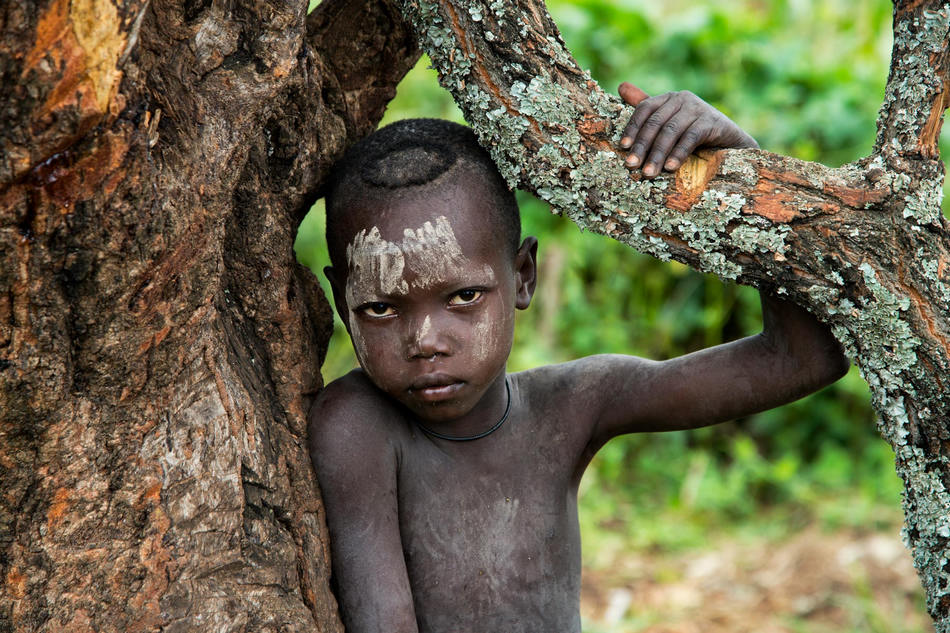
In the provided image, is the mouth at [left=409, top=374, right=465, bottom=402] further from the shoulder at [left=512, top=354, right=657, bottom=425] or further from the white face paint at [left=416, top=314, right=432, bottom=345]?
the shoulder at [left=512, top=354, right=657, bottom=425]

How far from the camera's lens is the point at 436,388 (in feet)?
6.73

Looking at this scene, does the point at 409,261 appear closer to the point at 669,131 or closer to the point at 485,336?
the point at 485,336

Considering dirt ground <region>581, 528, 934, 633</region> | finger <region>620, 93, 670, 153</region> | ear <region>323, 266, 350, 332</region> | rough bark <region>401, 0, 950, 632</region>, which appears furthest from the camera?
dirt ground <region>581, 528, 934, 633</region>

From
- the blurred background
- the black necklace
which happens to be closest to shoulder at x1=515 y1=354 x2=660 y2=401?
the black necklace

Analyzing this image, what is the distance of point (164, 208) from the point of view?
5.07 ft

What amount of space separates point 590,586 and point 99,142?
372cm

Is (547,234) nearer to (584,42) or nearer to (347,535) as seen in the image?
(584,42)

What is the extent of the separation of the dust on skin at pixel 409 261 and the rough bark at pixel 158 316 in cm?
17

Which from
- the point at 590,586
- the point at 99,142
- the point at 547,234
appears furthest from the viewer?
the point at 547,234

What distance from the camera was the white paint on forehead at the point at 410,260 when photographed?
6.51 feet

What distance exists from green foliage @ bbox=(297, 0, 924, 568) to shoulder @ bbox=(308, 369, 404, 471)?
2.92 meters

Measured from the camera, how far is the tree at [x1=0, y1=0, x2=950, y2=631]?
1.53 meters

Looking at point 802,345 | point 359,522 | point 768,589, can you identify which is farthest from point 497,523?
point 768,589

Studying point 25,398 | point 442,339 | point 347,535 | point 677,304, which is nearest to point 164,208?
point 25,398
